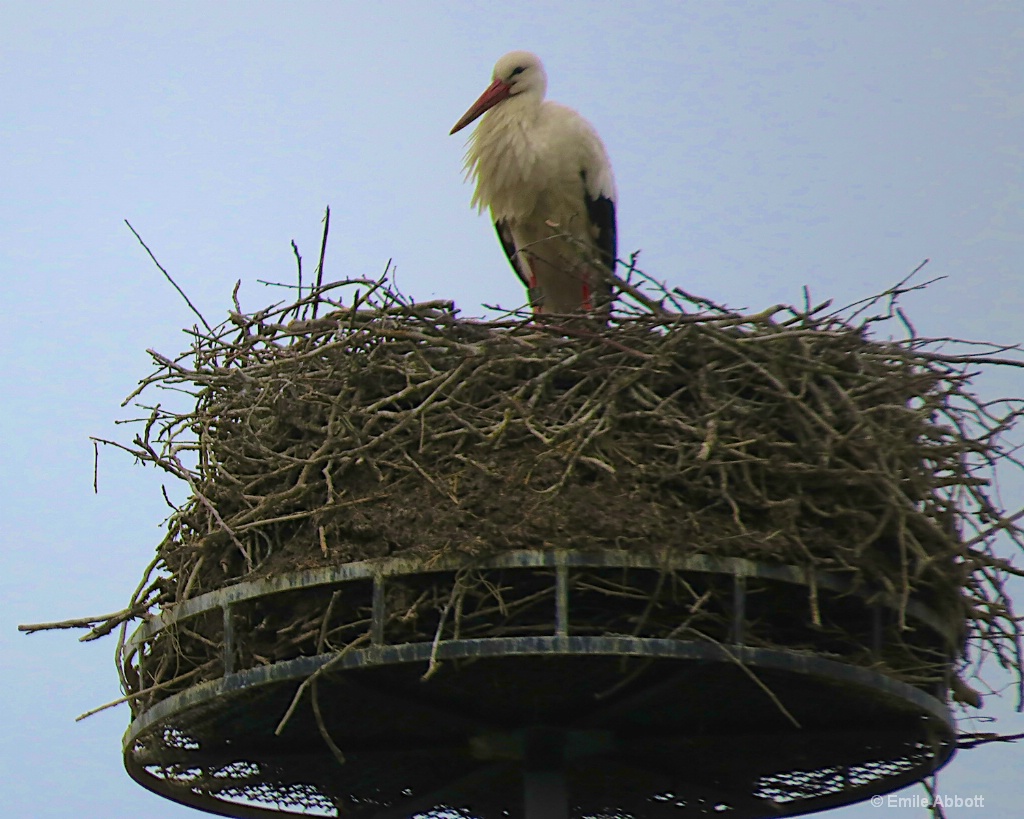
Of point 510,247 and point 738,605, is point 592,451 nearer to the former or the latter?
point 738,605

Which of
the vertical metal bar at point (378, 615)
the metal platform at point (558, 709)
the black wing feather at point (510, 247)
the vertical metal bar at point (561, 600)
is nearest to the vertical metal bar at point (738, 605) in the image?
the metal platform at point (558, 709)

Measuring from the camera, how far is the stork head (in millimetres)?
10172

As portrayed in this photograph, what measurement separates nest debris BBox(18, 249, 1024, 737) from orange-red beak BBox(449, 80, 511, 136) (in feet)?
10.2

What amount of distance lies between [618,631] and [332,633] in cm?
106

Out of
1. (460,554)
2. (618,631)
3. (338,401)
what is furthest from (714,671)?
(338,401)

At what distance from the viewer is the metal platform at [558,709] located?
6.27 metres

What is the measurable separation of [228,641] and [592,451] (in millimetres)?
1546

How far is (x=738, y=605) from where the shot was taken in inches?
247

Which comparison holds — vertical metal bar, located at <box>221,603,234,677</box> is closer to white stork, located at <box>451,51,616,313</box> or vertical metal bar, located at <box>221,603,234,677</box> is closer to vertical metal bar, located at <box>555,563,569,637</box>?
vertical metal bar, located at <box>555,563,569,637</box>

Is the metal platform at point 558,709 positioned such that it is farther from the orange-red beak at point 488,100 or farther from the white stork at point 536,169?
the orange-red beak at point 488,100

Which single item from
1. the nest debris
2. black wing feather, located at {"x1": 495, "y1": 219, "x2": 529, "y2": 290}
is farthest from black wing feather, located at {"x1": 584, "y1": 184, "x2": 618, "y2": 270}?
the nest debris

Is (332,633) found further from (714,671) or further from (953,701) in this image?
(953,701)

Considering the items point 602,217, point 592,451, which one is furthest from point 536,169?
point 592,451

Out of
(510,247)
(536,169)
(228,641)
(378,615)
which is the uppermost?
(536,169)
